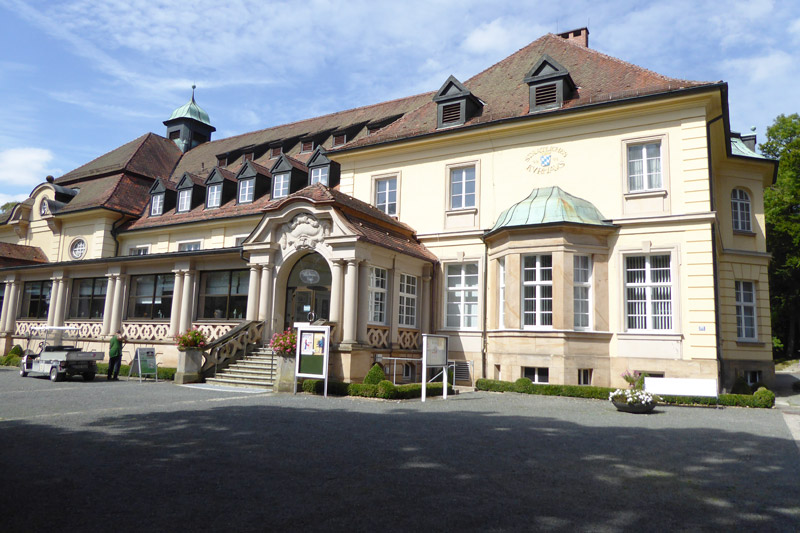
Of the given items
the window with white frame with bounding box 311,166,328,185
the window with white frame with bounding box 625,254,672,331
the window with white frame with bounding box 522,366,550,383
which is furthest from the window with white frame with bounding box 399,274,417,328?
the window with white frame with bounding box 311,166,328,185

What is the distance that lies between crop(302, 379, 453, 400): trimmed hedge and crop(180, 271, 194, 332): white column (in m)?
8.57

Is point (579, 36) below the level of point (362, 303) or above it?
above

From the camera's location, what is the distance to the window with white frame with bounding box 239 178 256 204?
26.1 metres

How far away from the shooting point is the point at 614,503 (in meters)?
5.27

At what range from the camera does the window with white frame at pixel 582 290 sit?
1658 centimetres

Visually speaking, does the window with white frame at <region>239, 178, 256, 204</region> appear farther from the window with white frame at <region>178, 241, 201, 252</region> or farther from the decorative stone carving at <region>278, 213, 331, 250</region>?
the decorative stone carving at <region>278, 213, 331, 250</region>

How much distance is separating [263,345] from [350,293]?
4019 mm

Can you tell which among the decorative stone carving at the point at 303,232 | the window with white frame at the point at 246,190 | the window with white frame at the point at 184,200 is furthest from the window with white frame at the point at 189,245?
the decorative stone carving at the point at 303,232

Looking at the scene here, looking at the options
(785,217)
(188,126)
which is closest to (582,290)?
(785,217)

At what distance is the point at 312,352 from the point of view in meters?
14.6

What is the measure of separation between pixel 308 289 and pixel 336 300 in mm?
2262

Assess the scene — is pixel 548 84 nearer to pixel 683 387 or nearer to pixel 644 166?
pixel 644 166

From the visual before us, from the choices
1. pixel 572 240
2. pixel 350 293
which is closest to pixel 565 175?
pixel 572 240

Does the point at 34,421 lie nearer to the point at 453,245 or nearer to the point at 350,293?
the point at 350,293
